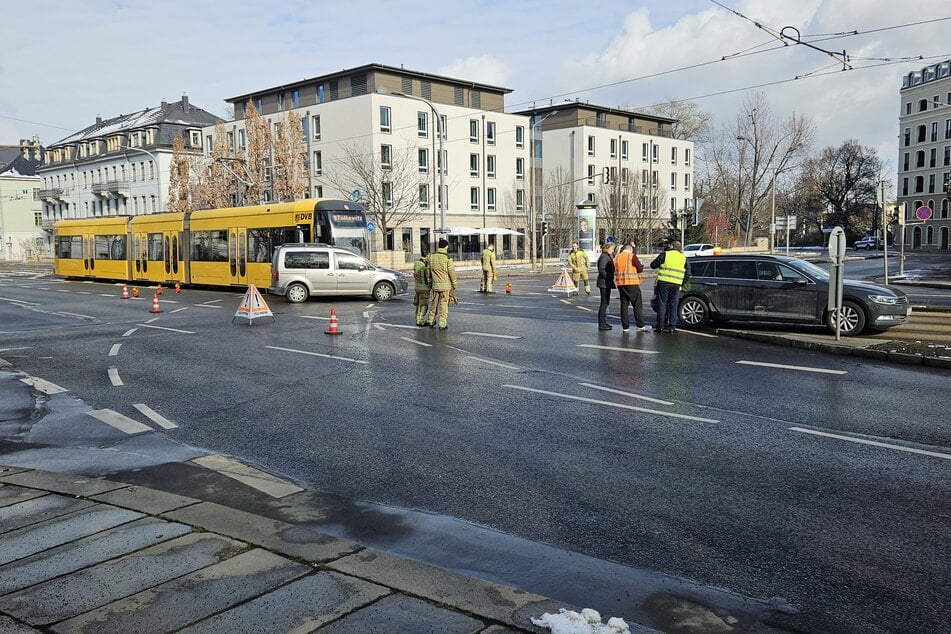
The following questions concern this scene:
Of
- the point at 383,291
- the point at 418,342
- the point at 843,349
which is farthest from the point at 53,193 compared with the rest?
the point at 843,349

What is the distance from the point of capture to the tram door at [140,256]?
35.6m

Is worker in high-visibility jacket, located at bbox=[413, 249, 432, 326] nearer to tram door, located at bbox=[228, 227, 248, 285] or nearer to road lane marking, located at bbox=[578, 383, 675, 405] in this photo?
road lane marking, located at bbox=[578, 383, 675, 405]

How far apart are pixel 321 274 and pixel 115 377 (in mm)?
A: 13354

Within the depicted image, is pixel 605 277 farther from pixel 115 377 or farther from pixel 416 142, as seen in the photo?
pixel 416 142

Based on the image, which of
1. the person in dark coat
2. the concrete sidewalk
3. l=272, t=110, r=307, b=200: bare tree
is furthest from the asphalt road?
l=272, t=110, r=307, b=200: bare tree

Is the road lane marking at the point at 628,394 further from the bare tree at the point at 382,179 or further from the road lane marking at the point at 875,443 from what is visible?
the bare tree at the point at 382,179

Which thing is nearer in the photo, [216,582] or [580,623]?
[580,623]

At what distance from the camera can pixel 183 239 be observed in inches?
1298

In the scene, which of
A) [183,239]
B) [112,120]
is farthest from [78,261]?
[112,120]

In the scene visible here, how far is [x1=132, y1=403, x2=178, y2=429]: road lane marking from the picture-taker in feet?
27.0

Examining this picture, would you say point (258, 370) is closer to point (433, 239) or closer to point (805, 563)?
point (805, 563)

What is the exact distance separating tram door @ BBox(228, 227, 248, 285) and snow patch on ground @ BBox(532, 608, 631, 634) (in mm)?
27657

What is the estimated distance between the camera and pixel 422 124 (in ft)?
205

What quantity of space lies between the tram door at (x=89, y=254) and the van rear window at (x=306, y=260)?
21283 millimetres
